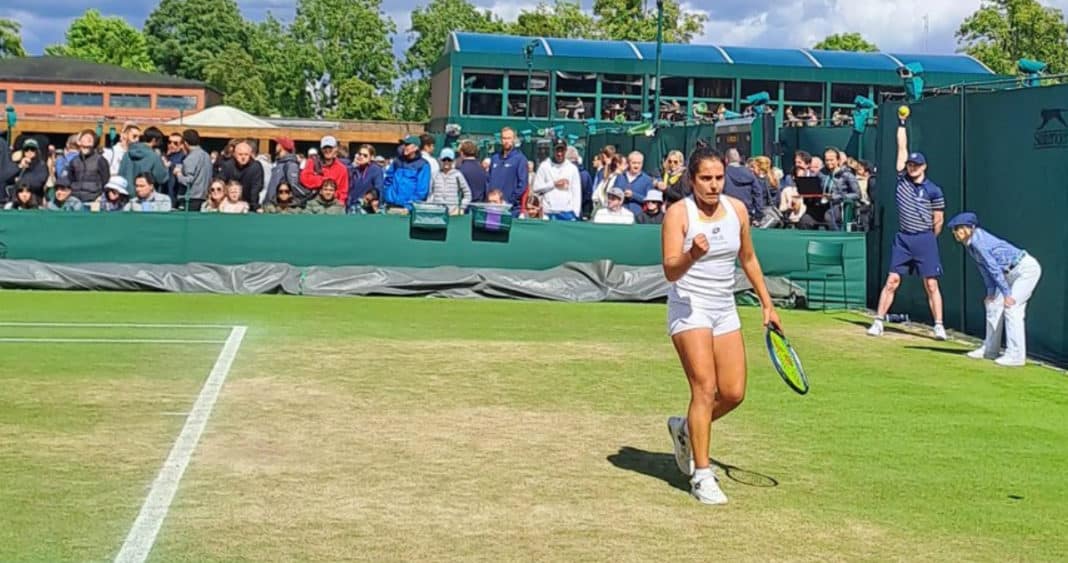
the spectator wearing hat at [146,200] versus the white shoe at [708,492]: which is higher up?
the spectator wearing hat at [146,200]

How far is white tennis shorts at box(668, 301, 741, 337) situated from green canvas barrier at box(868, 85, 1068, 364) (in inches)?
301

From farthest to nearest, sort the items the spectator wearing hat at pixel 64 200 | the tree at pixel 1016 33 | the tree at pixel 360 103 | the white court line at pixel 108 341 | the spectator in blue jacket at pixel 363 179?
1. the tree at pixel 360 103
2. the tree at pixel 1016 33
3. the spectator in blue jacket at pixel 363 179
4. the spectator wearing hat at pixel 64 200
5. the white court line at pixel 108 341

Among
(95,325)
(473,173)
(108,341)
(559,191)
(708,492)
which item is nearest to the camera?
(708,492)

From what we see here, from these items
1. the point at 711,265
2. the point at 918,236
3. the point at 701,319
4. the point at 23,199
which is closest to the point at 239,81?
the point at 23,199

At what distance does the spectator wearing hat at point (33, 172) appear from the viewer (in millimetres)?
19812

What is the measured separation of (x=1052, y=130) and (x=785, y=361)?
814cm

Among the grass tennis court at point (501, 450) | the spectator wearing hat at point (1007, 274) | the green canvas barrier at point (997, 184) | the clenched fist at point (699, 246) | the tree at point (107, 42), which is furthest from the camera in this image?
the tree at point (107, 42)

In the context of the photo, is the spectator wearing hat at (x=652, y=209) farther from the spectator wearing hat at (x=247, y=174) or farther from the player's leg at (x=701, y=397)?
the player's leg at (x=701, y=397)

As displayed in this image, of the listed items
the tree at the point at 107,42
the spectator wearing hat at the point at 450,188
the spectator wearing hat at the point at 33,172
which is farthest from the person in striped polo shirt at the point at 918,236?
the tree at the point at 107,42

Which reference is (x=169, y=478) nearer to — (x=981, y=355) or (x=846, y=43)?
(x=981, y=355)

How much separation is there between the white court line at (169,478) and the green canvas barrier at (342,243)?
7.30 meters

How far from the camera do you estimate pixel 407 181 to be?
19.5m

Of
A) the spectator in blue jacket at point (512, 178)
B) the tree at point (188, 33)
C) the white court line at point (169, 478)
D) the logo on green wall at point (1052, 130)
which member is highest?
the tree at point (188, 33)

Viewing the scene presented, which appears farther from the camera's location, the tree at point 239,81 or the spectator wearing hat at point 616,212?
the tree at point 239,81
